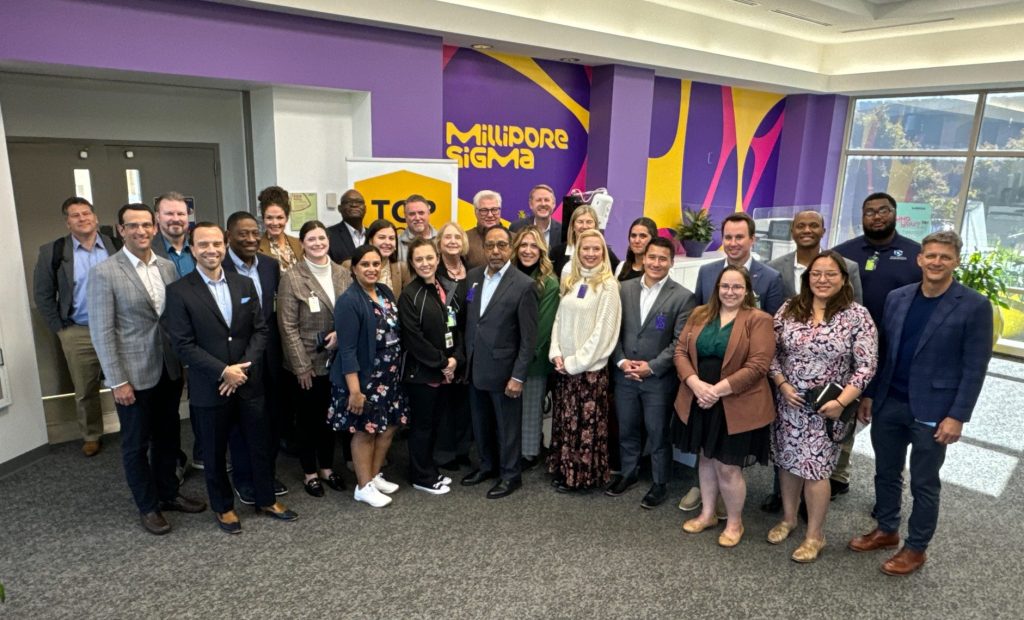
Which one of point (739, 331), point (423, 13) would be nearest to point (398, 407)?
point (739, 331)

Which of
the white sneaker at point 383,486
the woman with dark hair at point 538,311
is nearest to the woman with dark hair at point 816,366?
the woman with dark hair at point 538,311

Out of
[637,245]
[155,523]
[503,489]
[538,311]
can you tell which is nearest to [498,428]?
[503,489]

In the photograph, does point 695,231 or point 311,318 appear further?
point 695,231

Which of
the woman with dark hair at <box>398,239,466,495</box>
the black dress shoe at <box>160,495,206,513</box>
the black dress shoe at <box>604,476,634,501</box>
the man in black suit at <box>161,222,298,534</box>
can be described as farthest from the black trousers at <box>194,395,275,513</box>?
the black dress shoe at <box>604,476,634,501</box>

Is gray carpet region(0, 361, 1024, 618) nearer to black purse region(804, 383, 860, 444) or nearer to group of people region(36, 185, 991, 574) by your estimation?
group of people region(36, 185, 991, 574)

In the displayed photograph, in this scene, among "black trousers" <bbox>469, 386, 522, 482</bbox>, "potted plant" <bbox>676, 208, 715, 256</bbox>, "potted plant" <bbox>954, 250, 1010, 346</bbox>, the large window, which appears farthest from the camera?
"potted plant" <bbox>676, 208, 715, 256</bbox>

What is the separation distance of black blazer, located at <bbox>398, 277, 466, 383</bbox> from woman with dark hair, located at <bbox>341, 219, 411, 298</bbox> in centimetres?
18

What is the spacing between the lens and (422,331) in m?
3.54

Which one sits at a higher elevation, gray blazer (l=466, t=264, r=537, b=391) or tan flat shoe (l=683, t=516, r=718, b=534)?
gray blazer (l=466, t=264, r=537, b=391)

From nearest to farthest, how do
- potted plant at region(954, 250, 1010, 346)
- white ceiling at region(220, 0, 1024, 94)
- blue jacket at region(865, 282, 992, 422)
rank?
1. blue jacket at region(865, 282, 992, 422)
2. white ceiling at region(220, 0, 1024, 94)
3. potted plant at region(954, 250, 1010, 346)

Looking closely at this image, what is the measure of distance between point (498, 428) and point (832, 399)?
1789 mm

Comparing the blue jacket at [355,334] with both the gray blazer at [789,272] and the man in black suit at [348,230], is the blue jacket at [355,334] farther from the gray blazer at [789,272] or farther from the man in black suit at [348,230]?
the gray blazer at [789,272]

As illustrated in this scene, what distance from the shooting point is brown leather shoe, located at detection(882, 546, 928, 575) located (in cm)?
314

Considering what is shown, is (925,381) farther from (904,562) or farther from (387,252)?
(387,252)
